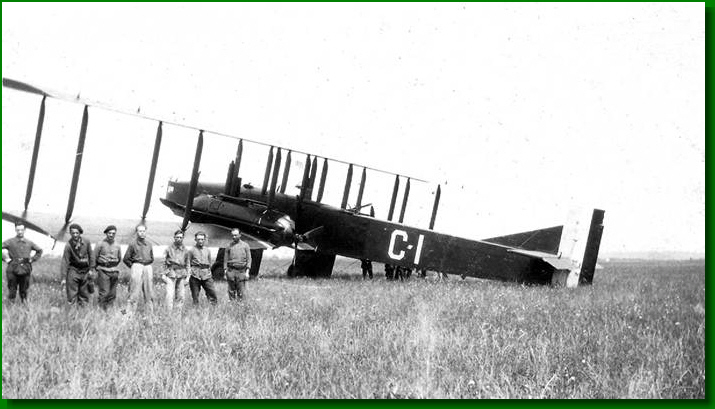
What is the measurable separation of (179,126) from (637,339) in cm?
619

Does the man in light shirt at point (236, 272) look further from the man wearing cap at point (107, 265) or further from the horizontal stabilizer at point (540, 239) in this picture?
the horizontal stabilizer at point (540, 239)

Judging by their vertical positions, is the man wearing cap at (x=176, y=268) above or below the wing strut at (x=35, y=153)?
below

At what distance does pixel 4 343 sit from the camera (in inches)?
105

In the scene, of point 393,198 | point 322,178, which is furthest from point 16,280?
point 393,198

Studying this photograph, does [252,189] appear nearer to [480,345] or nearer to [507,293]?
[507,293]

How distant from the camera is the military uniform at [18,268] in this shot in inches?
148

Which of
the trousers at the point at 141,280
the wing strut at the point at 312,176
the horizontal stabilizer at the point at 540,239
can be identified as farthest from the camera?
the horizontal stabilizer at the point at 540,239

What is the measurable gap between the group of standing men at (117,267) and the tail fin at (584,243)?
6.67 meters

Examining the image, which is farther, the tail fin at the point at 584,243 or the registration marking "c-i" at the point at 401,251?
the registration marking "c-i" at the point at 401,251

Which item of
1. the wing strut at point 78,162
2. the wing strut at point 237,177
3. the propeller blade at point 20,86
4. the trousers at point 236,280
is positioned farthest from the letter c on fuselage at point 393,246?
the propeller blade at point 20,86

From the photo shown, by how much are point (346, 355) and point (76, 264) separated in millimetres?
3246

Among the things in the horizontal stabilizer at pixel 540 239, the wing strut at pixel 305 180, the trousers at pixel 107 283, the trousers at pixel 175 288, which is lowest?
the trousers at pixel 175 288

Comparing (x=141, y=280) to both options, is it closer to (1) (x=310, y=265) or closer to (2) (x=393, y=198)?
(1) (x=310, y=265)

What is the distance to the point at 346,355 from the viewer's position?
11.3ft
